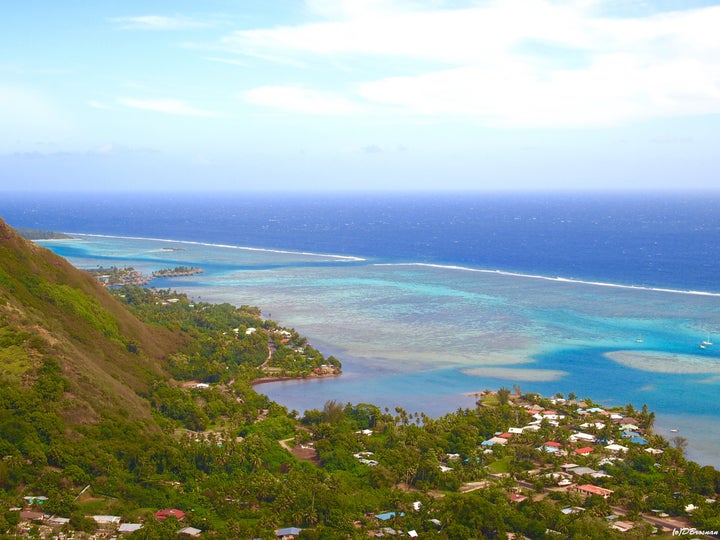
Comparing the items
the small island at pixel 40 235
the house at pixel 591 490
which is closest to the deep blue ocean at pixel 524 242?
the small island at pixel 40 235

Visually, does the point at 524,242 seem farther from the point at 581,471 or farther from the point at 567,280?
the point at 581,471

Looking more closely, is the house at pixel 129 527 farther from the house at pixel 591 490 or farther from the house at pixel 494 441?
the house at pixel 591 490

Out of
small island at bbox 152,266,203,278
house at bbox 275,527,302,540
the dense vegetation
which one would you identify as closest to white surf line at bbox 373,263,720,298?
small island at bbox 152,266,203,278

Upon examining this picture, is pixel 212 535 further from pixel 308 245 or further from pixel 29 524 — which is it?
pixel 308 245

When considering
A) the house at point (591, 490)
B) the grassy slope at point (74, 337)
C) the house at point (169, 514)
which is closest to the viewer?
the house at point (169, 514)

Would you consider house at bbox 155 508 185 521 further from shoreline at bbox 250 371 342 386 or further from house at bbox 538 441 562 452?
shoreline at bbox 250 371 342 386

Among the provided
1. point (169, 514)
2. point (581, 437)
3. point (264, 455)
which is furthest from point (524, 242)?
point (169, 514)

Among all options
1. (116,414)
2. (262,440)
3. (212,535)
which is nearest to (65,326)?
(116,414)
